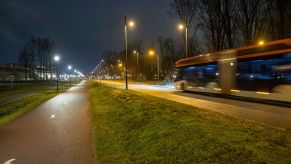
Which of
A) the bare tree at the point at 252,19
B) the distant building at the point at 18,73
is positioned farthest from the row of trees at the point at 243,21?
the distant building at the point at 18,73

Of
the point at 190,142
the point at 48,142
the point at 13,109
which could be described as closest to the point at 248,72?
the point at 48,142

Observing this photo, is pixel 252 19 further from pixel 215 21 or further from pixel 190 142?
pixel 190 142

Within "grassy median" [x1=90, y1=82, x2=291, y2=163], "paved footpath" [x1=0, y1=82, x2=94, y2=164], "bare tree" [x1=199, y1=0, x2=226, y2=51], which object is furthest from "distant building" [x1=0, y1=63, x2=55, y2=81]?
"grassy median" [x1=90, y1=82, x2=291, y2=163]

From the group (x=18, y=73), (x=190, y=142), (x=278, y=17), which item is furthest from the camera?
(x=18, y=73)

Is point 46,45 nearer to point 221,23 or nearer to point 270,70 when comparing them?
point 221,23

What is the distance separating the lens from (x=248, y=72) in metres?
22.2

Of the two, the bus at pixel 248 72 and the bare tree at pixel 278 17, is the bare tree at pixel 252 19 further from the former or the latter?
the bus at pixel 248 72

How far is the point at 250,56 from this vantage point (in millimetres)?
22078

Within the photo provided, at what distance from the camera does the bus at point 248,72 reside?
18.9 m

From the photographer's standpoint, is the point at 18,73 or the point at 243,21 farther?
the point at 18,73

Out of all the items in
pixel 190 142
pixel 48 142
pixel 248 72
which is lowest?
pixel 48 142

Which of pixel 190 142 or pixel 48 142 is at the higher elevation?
pixel 190 142

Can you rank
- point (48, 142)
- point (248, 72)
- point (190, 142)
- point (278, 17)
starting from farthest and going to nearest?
point (278, 17) → point (248, 72) → point (48, 142) → point (190, 142)

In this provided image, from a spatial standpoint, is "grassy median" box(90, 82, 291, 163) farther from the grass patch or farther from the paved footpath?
the grass patch
